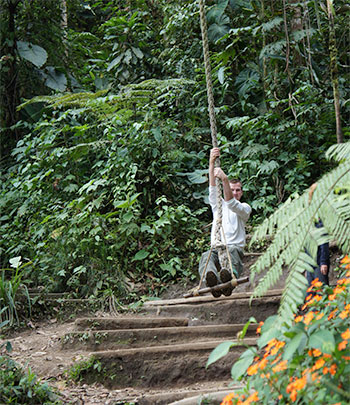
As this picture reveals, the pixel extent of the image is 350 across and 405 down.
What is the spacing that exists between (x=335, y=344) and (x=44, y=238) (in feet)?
15.3

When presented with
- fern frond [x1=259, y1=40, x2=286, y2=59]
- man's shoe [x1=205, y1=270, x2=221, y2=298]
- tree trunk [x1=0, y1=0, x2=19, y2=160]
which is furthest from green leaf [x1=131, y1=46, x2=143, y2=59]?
man's shoe [x1=205, y1=270, x2=221, y2=298]

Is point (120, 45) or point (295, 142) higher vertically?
point (120, 45)

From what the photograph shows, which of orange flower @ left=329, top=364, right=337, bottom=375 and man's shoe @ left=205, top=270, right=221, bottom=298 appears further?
man's shoe @ left=205, top=270, right=221, bottom=298

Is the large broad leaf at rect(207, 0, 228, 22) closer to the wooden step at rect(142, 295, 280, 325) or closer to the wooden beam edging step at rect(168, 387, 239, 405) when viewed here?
the wooden step at rect(142, 295, 280, 325)

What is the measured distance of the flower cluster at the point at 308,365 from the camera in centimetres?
143

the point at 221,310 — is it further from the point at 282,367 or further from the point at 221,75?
the point at 221,75

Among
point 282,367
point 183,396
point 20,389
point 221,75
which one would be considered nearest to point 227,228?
point 183,396

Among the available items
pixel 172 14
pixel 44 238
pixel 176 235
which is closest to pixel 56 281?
pixel 44 238

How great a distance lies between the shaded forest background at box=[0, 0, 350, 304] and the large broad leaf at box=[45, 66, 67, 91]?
0.11ft

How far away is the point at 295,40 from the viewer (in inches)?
245

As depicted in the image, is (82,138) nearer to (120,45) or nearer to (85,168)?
(85,168)

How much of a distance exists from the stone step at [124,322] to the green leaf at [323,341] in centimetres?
271

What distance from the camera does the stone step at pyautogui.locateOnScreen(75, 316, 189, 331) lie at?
3.93 m

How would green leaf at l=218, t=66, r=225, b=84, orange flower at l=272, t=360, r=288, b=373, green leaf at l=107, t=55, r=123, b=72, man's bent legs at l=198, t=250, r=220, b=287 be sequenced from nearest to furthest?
orange flower at l=272, t=360, r=288, b=373, man's bent legs at l=198, t=250, r=220, b=287, green leaf at l=218, t=66, r=225, b=84, green leaf at l=107, t=55, r=123, b=72
